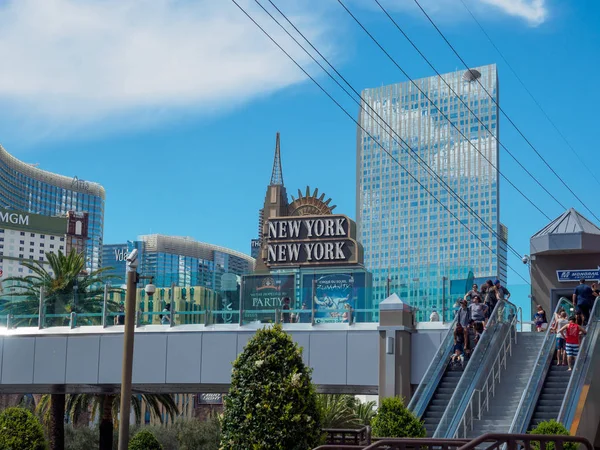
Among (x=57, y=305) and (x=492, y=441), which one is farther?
(x=57, y=305)

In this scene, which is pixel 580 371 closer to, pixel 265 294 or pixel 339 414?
pixel 265 294

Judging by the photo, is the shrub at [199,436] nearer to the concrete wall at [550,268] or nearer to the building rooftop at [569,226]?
the concrete wall at [550,268]

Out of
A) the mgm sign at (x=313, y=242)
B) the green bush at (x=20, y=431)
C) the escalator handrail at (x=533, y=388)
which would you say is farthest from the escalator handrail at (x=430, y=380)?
the mgm sign at (x=313, y=242)

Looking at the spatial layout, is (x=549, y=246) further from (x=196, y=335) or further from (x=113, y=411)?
(x=113, y=411)

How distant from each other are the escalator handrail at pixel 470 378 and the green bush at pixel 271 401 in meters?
4.59

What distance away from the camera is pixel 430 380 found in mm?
24484

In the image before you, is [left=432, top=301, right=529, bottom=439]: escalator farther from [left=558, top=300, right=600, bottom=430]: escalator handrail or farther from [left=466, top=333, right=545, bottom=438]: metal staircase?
[left=558, top=300, right=600, bottom=430]: escalator handrail

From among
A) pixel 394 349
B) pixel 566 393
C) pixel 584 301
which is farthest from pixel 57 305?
pixel 566 393

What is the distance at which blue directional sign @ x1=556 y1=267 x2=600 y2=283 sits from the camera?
33.2 metres

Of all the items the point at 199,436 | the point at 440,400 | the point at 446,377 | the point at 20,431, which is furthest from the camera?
the point at 199,436

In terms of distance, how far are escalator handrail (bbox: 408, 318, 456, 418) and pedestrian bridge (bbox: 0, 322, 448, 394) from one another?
8.05 feet

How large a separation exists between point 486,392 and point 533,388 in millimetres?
1591

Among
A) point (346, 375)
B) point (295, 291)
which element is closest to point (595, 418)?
point (346, 375)

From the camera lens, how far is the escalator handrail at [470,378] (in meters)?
21.6
